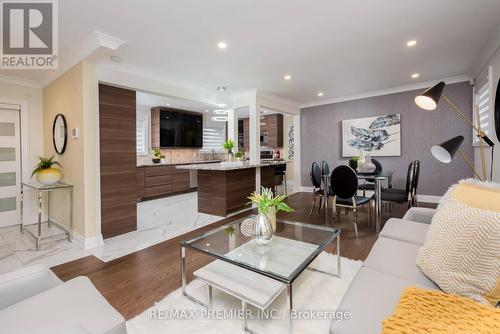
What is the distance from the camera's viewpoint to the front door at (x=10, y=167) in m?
3.76

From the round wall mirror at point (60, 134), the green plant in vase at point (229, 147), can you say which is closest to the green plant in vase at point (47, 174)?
the round wall mirror at point (60, 134)

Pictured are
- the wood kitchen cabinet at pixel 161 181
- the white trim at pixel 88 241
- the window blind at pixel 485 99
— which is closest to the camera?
the white trim at pixel 88 241

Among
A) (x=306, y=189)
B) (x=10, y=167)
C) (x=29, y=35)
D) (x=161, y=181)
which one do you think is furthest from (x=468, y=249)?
(x=161, y=181)

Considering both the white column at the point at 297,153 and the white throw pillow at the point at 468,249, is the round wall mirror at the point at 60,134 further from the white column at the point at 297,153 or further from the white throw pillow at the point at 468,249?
the white column at the point at 297,153

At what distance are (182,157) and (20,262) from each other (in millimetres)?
5073

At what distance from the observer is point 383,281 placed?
4.21 feet

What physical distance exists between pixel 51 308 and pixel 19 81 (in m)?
4.39

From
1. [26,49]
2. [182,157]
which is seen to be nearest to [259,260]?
[26,49]

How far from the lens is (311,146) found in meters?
6.38

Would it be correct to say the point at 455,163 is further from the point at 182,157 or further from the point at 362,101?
the point at 182,157

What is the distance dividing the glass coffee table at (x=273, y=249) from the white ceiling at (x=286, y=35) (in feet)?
6.79

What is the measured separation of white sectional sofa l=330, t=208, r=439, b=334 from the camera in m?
0.99

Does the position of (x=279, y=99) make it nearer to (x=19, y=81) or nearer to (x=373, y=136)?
(x=373, y=136)

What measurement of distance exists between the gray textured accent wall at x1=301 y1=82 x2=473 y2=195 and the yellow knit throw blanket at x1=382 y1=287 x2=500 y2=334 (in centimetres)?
466
